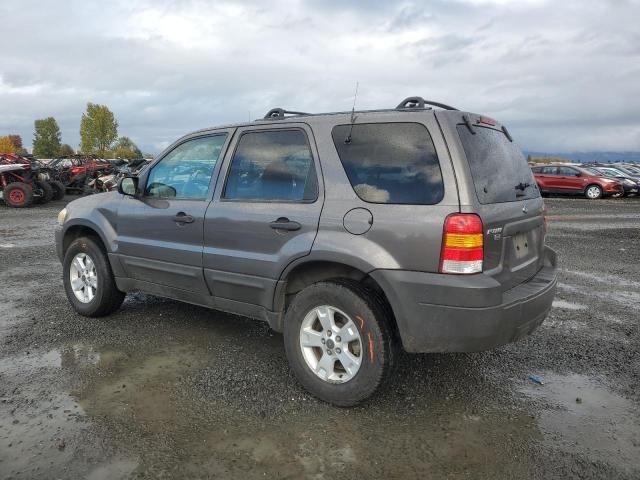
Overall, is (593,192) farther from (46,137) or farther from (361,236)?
(46,137)

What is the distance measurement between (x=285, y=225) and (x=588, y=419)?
89.8 inches

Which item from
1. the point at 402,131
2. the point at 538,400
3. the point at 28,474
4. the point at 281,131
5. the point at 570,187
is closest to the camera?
the point at 28,474

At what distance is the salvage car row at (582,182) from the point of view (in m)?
23.9

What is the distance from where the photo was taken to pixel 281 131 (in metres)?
3.80

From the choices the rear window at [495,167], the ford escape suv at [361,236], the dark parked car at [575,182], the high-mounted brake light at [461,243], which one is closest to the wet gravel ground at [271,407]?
the ford escape suv at [361,236]

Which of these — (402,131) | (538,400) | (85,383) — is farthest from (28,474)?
(538,400)

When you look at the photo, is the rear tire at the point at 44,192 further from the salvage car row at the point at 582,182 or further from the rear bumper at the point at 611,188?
the rear bumper at the point at 611,188

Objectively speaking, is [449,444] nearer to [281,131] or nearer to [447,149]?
[447,149]

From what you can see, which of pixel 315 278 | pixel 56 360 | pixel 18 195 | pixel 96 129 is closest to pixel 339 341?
pixel 315 278

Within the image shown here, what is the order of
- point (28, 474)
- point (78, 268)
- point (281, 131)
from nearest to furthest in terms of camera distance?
1. point (28, 474)
2. point (281, 131)
3. point (78, 268)

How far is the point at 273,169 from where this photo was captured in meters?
3.79

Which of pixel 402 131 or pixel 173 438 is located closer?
pixel 173 438

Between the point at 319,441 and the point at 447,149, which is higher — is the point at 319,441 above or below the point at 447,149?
below

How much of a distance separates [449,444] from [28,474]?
2219 millimetres
